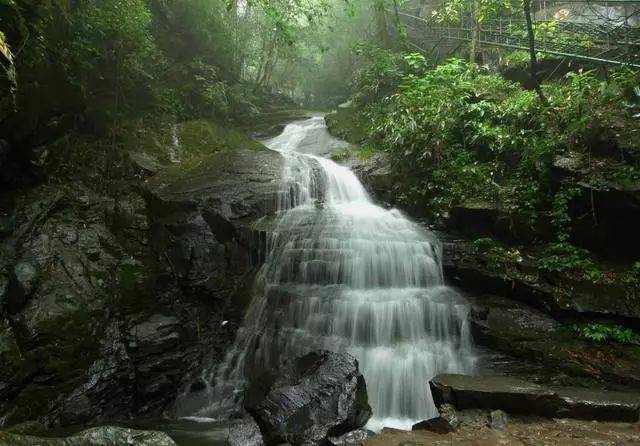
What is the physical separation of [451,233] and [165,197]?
22.8 feet

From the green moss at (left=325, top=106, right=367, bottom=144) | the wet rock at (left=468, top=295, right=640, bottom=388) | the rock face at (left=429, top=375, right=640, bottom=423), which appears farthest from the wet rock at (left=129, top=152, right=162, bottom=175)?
the rock face at (left=429, top=375, right=640, bottom=423)

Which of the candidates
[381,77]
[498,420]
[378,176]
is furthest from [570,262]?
[381,77]

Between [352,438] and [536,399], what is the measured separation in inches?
98.4

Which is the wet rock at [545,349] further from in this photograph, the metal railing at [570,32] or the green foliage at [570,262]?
the metal railing at [570,32]

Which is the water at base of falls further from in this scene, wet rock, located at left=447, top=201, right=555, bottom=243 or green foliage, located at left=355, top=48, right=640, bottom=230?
green foliage, located at left=355, top=48, right=640, bottom=230

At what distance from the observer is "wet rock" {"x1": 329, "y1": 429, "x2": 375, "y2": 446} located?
5.03 m

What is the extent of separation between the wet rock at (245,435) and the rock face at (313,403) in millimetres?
91

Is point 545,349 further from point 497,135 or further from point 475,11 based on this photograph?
point 475,11

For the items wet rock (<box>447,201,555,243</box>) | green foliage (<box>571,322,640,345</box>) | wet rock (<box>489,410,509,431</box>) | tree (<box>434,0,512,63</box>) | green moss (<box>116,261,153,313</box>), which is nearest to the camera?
wet rock (<box>489,410,509,431</box>)

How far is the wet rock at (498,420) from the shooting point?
514cm

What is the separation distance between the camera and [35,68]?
7762 millimetres

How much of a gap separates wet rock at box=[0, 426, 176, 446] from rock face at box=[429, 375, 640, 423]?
3757 mm

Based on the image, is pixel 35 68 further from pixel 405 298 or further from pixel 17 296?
pixel 405 298

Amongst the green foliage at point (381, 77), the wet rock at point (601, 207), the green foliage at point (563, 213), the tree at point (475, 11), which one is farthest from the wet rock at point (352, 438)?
the green foliage at point (381, 77)
